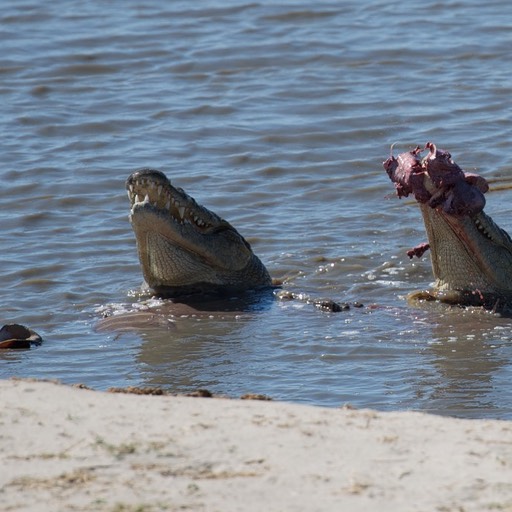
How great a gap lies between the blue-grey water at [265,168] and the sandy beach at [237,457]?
1.58 metres

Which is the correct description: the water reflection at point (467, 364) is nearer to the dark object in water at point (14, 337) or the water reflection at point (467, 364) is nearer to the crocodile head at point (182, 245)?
the crocodile head at point (182, 245)

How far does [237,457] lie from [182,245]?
433 cm

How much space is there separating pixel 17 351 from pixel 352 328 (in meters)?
1.92

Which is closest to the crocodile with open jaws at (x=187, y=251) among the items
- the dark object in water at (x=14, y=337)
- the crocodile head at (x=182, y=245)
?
the crocodile head at (x=182, y=245)

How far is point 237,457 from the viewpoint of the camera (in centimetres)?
489

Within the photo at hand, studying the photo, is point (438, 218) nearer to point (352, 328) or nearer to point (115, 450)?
point (352, 328)

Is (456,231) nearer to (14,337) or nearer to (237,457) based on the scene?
(14,337)

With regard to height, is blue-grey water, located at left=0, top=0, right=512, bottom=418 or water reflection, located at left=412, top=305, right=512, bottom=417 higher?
blue-grey water, located at left=0, top=0, right=512, bottom=418

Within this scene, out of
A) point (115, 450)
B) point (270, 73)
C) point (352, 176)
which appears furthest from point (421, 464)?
point (270, 73)

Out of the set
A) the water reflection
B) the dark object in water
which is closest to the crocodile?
the water reflection

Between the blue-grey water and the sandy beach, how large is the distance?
5.18 feet

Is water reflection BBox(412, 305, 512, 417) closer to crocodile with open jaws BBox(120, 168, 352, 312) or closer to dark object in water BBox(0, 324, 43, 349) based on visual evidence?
crocodile with open jaws BBox(120, 168, 352, 312)

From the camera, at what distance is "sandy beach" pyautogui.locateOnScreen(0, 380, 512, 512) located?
14.9ft

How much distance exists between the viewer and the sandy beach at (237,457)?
4531mm
